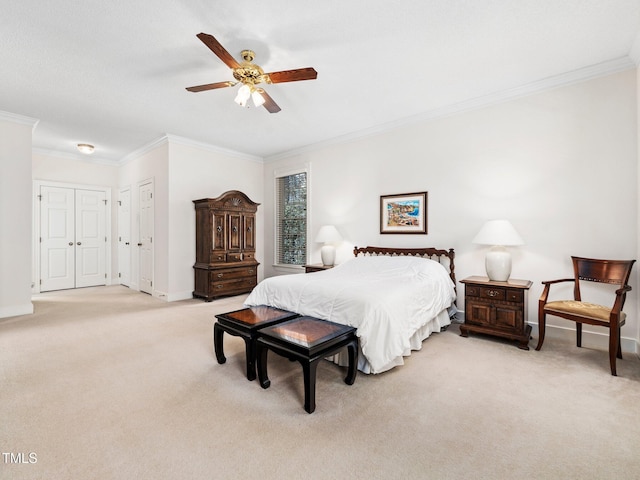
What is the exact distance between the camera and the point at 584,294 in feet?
10.7

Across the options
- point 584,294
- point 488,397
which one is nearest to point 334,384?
point 488,397

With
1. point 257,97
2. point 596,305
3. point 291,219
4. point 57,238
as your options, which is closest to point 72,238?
point 57,238

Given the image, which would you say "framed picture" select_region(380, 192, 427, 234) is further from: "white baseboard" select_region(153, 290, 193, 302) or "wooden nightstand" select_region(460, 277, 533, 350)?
"white baseboard" select_region(153, 290, 193, 302)

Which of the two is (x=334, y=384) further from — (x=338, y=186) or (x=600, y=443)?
(x=338, y=186)

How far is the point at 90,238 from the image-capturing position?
6.78m

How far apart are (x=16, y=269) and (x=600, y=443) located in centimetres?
652

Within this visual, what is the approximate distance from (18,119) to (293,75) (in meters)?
4.38

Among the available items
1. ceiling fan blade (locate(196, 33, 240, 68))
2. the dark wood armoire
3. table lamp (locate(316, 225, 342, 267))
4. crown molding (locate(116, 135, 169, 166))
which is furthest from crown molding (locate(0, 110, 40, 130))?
table lamp (locate(316, 225, 342, 267))

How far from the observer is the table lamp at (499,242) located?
11.0 feet

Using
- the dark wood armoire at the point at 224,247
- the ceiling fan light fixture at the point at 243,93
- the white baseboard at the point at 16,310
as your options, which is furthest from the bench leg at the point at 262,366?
the white baseboard at the point at 16,310

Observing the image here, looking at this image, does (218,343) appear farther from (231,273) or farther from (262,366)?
(231,273)

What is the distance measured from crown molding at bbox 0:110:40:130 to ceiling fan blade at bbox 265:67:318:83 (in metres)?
4.05

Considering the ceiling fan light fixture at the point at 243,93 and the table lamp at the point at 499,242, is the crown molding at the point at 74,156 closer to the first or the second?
the ceiling fan light fixture at the point at 243,93

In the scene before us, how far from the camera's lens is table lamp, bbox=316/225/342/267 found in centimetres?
513
